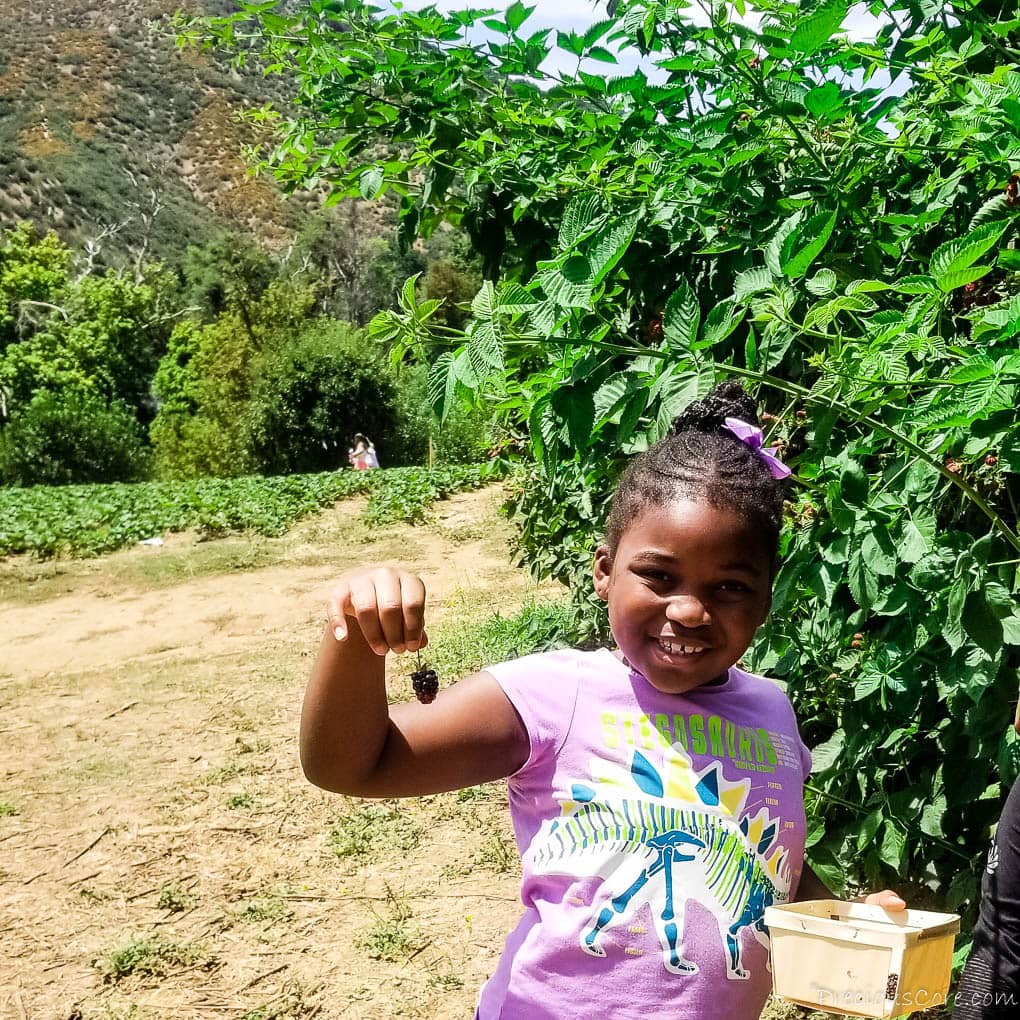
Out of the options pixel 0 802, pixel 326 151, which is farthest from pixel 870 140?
pixel 0 802

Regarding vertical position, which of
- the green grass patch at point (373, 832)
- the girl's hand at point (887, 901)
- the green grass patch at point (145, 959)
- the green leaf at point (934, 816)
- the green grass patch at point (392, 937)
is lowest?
the green grass patch at point (145, 959)

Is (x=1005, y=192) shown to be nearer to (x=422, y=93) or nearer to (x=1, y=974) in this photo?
(x=422, y=93)

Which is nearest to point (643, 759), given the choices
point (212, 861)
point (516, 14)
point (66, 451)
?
point (516, 14)

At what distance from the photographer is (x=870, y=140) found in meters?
1.90

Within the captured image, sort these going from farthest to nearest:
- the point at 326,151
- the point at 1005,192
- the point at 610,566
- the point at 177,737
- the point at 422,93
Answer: the point at 177,737, the point at 326,151, the point at 422,93, the point at 1005,192, the point at 610,566

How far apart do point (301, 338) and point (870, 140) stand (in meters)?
24.3

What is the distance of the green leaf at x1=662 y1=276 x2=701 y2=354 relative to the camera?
1.51m

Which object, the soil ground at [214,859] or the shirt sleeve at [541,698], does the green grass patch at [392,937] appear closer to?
the soil ground at [214,859]

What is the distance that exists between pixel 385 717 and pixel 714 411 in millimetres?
627

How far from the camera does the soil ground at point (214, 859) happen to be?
3.03m

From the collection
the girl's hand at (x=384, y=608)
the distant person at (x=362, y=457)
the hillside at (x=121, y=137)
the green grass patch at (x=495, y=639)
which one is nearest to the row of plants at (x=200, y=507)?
the distant person at (x=362, y=457)

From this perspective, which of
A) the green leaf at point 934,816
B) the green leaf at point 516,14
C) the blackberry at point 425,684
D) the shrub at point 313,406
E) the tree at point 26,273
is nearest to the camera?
the blackberry at point 425,684

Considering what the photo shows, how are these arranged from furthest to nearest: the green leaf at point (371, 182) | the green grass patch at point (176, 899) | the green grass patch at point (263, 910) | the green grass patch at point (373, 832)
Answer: the green grass patch at point (373, 832) < the green grass patch at point (176, 899) < the green grass patch at point (263, 910) < the green leaf at point (371, 182)

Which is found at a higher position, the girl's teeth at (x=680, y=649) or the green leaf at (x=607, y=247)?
the green leaf at (x=607, y=247)
